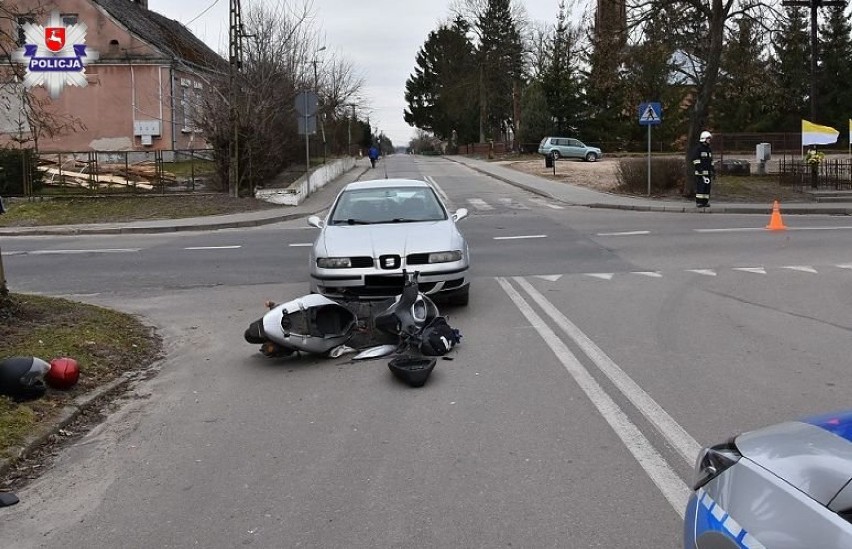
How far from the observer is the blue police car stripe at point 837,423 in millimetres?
2477

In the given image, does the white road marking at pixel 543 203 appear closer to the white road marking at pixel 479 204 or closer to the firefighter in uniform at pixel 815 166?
the white road marking at pixel 479 204

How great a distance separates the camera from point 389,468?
474 cm

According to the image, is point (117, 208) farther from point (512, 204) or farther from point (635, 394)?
point (635, 394)

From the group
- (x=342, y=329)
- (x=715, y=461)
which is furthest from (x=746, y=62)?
(x=715, y=461)

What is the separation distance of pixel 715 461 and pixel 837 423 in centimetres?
40

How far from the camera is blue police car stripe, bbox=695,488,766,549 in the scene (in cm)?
225

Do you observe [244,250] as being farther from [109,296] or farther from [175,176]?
[175,176]

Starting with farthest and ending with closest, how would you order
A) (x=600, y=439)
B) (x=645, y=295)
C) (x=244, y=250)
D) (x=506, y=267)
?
(x=244, y=250), (x=506, y=267), (x=645, y=295), (x=600, y=439)

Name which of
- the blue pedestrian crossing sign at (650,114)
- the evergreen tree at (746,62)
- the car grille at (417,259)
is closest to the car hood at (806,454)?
the car grille at (417,259)

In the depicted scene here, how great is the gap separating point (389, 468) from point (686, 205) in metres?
21.3

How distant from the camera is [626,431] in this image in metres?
5.23

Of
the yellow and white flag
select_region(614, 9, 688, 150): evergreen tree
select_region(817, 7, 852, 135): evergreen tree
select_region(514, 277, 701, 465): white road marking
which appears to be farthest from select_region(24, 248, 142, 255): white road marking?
select_region(817, 7, 852, 135): evergreen tree

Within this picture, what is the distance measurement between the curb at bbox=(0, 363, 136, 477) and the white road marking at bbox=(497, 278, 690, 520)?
3.77 m

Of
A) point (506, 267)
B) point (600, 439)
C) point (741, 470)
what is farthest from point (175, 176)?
point (741, 470)
